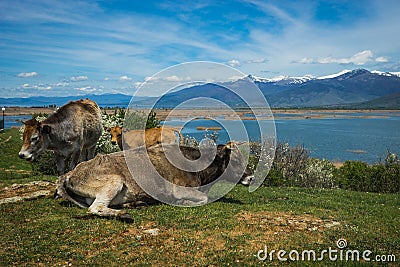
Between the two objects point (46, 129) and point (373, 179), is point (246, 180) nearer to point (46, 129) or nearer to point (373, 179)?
point (46, 129)

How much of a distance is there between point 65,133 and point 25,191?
2.48 meters

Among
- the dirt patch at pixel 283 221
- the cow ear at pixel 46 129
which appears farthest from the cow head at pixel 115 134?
the dirt patch at pixel 283 221

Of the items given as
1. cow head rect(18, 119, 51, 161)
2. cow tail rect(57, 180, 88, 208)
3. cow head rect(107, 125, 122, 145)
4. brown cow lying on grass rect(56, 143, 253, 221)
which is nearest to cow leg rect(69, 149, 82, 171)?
cow head rect(18, 119, 51, 161)

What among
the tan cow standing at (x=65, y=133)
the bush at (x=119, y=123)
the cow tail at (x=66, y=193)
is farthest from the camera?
the bush at (x=119, y=123)

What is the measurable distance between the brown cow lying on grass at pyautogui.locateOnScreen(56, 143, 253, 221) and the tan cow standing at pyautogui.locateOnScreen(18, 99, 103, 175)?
2.42 meters

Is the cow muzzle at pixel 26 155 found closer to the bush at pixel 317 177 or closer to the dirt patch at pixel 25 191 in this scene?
the dirt patch at pixel 25 191

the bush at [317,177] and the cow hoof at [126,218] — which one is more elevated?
the cow hoof at [126,218]

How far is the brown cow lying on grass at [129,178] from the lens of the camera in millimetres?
9219

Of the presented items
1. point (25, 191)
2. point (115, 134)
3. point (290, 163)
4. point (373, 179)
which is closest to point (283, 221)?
point (25, 191)

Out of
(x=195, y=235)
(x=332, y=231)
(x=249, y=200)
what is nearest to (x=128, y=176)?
(x=195, y=235)

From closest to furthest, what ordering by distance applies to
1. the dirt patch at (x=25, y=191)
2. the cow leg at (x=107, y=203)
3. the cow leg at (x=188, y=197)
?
the cow leg at (x=107, y=203) < the cow leg at (x=188, y=197) < the dirt patch at (x=25, y=191)

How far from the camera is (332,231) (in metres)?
7.87
